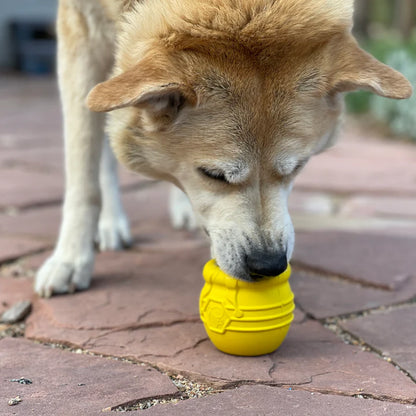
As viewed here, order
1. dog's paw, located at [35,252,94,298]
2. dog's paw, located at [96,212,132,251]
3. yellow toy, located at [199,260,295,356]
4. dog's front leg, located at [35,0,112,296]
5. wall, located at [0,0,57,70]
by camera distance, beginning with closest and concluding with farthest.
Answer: yellow toy, located at [199,260,295,356], dog's paw, located at [35,252,94,298], dog's front leg, located at [35,0,112,296], dog's paw, located at [96,212,132,251], wall, located at [0,0,57,70]

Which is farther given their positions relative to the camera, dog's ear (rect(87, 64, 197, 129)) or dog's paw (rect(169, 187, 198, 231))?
dog's paw (rect(169, 187, 198, 231))

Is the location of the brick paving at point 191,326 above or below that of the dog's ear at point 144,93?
below

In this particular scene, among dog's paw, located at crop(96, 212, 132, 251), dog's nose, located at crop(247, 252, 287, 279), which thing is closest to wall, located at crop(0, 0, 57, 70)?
dog's paw, located at crop(96, 212, 132, 251)

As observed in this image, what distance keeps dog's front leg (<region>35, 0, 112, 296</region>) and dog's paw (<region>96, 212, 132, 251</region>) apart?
398mm

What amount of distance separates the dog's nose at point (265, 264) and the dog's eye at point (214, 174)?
A: 0.31m

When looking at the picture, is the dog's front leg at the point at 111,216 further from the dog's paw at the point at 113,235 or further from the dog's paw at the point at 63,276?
the dog's paw at the point at 63,276

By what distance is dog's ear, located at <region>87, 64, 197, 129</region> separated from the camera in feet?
6.52

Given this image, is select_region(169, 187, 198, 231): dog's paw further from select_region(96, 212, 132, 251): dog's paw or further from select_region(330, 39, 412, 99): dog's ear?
select_region(330, 39, 412, 99): dog's ear

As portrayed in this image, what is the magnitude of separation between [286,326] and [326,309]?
47 centimetres

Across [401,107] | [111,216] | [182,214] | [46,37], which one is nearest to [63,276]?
[111,216]

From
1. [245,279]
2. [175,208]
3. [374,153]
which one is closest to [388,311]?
[245,279]

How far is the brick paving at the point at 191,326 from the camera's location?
1.90 meters

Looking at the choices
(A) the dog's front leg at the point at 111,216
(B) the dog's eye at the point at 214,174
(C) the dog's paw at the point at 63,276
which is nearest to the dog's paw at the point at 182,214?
(A) the dog's front leg at the point at 111,216

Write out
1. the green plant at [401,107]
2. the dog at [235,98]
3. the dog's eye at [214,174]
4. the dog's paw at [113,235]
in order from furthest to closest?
the green plant at [401,107] → the dog's paw at [113,235] → the dog's eye at [214,174] → the dog at [235,98]
